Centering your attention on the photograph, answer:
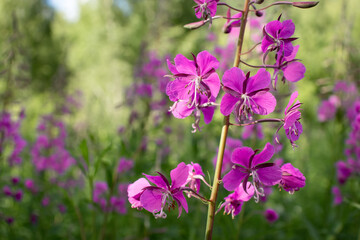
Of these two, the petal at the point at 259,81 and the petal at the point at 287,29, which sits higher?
the petal at the point at 287,29

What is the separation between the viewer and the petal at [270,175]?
1129 millimetres

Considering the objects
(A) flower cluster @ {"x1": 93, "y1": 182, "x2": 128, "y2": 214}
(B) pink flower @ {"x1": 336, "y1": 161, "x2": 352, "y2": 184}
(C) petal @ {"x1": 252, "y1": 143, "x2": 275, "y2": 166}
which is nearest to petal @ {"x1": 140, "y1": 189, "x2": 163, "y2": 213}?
(C) petal @ {"x1": 252, "y1": 143, "x2": 275, "y2": 166}

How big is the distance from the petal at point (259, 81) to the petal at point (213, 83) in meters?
0.10

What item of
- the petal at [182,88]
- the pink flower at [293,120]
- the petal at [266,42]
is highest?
the petal at [266,42]

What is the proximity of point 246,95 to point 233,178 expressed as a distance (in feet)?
0.96

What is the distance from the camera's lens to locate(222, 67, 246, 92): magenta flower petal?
1.10 metres

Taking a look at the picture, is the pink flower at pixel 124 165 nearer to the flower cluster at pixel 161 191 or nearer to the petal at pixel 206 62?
the flower cluster at pixel 161 191

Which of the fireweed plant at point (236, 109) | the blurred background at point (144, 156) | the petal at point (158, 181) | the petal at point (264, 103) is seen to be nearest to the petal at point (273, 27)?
the fireweed plant at point (236, 109)

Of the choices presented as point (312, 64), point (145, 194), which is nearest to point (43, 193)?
point (145, 194)

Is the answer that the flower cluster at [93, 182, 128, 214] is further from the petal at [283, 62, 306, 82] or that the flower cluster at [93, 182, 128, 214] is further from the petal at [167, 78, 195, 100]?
the petal at [283, 62, 306, 82]

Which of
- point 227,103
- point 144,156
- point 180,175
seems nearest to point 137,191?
Result: point 180,175

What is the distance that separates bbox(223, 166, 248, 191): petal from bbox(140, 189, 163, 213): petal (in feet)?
0.78

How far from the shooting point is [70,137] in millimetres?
4789

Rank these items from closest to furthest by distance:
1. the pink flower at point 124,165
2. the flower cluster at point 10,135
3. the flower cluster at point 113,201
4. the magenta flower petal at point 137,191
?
1. the magenta flower petal at point 137,191
2. the flower cluster at point 10,135
3. the flower cluster at point 113,201
4. the pink flower at point 124,165
